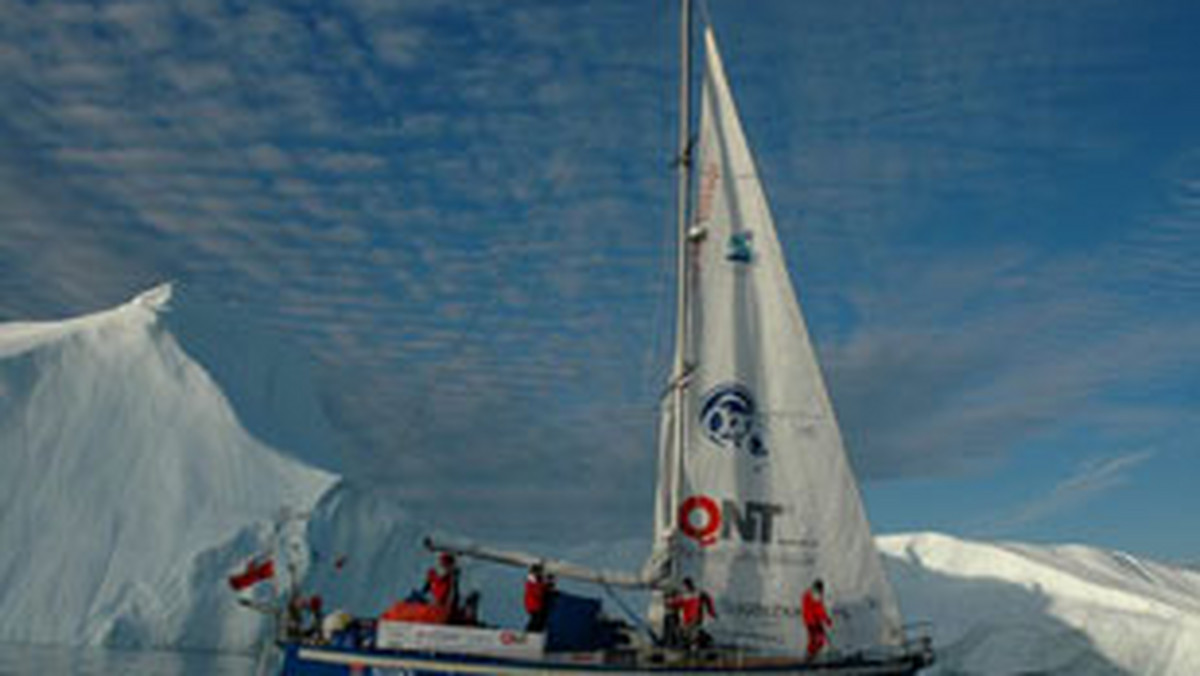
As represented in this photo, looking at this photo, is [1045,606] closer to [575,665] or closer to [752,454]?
[752,454]

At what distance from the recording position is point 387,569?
37.9 m

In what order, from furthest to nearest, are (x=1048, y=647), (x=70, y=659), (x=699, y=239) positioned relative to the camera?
(x=1048, y=647)
(x=70, y=659)
(x=699, y=239)

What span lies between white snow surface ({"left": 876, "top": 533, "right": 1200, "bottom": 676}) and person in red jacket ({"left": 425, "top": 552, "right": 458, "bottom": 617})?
84.7 ft

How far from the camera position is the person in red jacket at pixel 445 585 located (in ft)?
48.1

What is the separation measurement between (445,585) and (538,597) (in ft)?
4.68

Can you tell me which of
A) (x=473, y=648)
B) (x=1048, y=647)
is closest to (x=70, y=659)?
(x=473, y=648)

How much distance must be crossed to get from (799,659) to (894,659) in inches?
50.1

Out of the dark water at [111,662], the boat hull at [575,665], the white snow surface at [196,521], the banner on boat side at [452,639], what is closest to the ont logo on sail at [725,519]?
the boat hull at [575,665]

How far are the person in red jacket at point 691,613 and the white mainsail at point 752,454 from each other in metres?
0.28

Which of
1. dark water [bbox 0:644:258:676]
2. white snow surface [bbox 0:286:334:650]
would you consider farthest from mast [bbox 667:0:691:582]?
white snow surface [bbox 0:286:334:650]

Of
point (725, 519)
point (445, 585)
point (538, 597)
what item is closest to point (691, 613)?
point (725, 519)

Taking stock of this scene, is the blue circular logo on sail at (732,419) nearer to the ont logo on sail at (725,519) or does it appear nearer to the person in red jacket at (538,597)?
the ont logo on sail at (725,519)

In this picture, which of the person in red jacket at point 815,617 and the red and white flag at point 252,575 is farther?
the red and white flag at point 252,575

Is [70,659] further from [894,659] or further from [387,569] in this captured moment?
[894,659]
